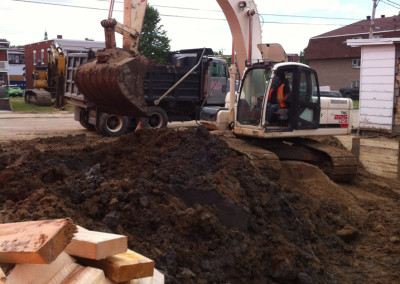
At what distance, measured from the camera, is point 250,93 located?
32.2 feet

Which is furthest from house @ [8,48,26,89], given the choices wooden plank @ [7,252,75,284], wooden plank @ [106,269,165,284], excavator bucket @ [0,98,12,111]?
wooden plank @ [7,252,75,284]

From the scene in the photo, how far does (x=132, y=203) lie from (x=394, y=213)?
4.92 metres

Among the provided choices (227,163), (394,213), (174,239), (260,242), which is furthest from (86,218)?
(394,213)

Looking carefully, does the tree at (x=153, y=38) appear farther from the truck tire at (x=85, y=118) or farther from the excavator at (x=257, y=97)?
the excavator at (x=257, y=97)

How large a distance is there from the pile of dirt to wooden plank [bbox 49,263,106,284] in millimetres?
1221

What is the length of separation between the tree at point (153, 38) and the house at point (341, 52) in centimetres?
2071

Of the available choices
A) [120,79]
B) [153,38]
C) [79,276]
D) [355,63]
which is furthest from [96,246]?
[355,63]

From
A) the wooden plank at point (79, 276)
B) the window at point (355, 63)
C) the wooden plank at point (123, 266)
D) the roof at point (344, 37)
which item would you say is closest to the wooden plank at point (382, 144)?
the wooden plank at point (123, 266)

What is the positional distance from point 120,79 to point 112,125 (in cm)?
593

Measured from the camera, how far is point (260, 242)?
529 centimetres

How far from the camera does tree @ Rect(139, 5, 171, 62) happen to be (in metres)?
41.5

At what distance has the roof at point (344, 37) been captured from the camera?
→ 51969 millimetres

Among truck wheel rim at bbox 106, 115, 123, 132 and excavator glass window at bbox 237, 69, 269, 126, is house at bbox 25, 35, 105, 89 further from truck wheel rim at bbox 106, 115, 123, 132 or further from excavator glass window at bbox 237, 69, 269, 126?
excavator glass window at bbox 237, 69, 269, 126

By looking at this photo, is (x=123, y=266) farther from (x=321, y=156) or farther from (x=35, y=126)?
(x=35, y=126)
